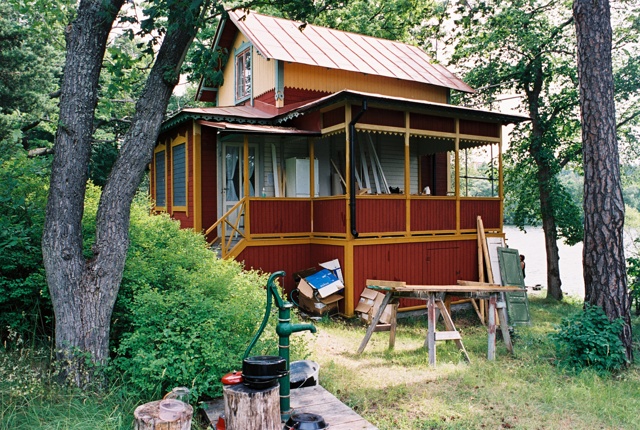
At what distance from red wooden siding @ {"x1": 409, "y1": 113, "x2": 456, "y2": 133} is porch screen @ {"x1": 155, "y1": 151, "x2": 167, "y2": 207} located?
7.82 meters

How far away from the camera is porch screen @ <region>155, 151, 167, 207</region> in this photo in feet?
51.6

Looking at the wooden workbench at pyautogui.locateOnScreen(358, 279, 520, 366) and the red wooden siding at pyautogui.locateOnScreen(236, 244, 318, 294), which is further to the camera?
the red wooden siding at pyautogui.locateOnScreen(236, 244, 318, 294)

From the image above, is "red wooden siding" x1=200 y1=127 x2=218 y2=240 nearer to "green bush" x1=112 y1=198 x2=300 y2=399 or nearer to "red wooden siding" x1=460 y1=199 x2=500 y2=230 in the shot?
"green bush" x1=112 y1=198 x2=300 y2=399

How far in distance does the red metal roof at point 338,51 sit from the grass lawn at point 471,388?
810 cm

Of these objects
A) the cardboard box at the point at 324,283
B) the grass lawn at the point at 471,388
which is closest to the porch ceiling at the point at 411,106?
the cardboard box at the point at 324,283

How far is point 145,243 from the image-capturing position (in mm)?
7266

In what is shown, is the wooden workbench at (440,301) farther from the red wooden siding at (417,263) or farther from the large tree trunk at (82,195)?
the large tree trunk at (82,195)

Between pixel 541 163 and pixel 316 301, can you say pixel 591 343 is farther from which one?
pixel 541 163

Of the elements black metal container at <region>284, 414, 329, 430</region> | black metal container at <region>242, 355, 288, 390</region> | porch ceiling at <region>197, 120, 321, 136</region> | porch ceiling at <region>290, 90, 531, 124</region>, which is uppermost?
porch ceiling at <region>290, 90, 531, 124</region>

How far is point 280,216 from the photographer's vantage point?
464 inches

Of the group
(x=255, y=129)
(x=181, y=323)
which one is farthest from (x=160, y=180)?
(x=181, y=323)

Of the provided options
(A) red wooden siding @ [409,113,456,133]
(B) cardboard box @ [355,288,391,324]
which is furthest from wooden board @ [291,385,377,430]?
(A) red wooden siding @ [409,113,456,133]

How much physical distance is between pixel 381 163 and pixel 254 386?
1128 cm

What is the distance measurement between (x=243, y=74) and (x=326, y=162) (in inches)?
161
